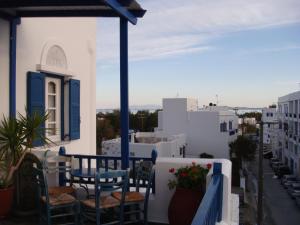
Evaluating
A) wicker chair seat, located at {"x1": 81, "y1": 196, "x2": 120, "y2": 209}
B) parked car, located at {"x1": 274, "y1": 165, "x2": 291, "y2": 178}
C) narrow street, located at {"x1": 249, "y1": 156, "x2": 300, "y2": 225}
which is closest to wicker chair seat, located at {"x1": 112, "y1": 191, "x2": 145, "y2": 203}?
wicker chair seat, located at {"x1": 81, "y1": 196, "x2": 120, "y2": 209}

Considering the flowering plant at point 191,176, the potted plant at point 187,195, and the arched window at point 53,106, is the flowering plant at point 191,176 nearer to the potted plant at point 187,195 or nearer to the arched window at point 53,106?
the potted plant at point 187,195

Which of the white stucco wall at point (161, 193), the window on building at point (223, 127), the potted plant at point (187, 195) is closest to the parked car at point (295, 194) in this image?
the window on building at point (223, 127)

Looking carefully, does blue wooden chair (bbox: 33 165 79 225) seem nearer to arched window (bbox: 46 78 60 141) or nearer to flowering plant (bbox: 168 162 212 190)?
flowering plant (bbox: 168 162 212 190)

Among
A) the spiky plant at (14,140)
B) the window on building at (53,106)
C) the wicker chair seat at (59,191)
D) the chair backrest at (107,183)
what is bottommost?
the wicker chair seat at (59,191)

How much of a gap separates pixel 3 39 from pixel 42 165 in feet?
7.68

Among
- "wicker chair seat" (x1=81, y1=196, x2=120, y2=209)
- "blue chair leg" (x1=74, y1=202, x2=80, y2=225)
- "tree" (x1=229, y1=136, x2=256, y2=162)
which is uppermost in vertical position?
"wicker chair seat" (x1=81, y1=196, x2=120, y2=209)

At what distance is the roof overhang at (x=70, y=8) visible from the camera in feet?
17.9

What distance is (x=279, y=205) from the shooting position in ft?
92.9

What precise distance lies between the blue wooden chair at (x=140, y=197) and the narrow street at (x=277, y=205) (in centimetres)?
1942

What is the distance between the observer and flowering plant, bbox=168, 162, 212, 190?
15.5 feet

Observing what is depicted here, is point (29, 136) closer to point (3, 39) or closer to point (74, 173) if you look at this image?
point (74, 173)

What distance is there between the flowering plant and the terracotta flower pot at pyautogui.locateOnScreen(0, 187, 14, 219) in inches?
84.1

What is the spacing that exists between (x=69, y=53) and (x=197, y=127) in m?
31.5

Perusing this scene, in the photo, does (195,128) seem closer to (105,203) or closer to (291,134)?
(291,134)
